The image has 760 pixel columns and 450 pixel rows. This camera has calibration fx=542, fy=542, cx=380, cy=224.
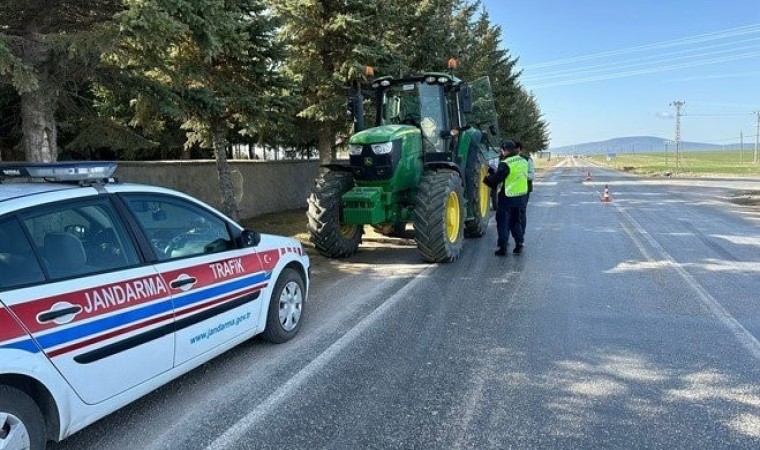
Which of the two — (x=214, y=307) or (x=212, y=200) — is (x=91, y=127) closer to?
(x=212, y=200)

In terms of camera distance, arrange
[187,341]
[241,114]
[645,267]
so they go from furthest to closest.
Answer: [241,114] < [645,267] < [187,341]

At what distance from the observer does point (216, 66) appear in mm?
11297

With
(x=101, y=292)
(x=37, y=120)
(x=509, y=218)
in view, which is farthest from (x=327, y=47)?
(x=101, y=292)

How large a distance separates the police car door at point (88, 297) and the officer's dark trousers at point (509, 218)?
6.62 m

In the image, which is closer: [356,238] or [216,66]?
[356,238]

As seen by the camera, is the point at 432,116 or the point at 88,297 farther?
the point at 432,116

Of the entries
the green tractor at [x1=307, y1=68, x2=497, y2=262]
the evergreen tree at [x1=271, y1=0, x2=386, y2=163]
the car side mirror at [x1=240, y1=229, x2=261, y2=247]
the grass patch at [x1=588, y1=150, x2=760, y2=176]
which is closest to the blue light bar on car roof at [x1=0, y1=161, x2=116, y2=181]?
the car side mirror at [x1=240, y1=229, x2=261, y2=247]

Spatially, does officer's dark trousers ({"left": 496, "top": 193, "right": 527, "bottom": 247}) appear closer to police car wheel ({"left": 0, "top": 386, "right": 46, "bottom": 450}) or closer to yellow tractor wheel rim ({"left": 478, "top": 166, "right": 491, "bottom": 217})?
yellow tractor wheel rim ({"left": 478, "top": 166, "right": 491, "bottom": 217})

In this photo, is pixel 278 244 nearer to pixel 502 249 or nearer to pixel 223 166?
pixel 502 249

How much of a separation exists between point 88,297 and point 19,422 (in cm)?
72

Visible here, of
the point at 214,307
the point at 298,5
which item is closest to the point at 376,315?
the point at 214,307

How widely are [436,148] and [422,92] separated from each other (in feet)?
3.40

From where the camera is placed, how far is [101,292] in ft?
10.7

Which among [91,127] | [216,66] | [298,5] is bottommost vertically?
[91,127]
